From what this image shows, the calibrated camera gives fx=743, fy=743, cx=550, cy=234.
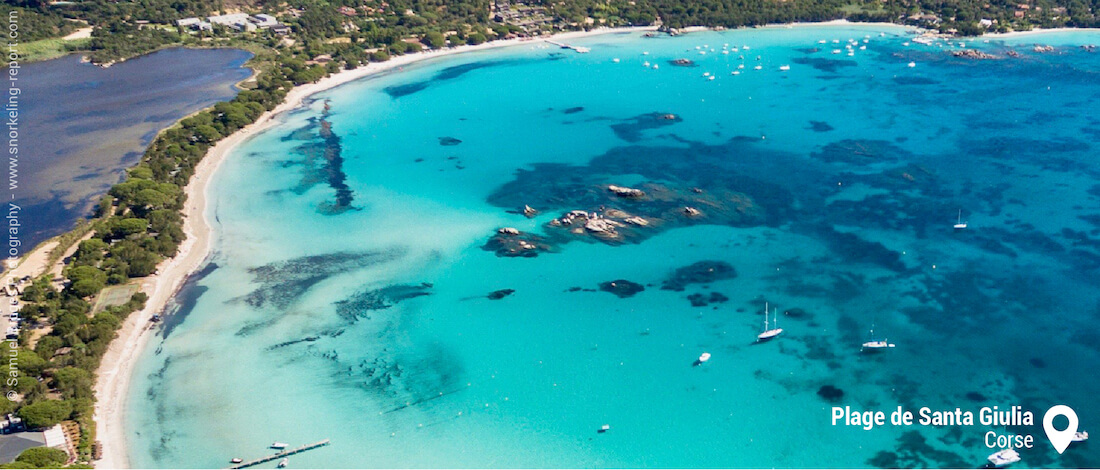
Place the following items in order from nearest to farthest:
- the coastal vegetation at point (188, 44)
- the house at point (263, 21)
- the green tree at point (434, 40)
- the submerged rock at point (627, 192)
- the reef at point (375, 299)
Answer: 1. the coastal vegetation at point (188, 44)
2. the reef at point (375, 299)
3. the submerged rock at point (627, 192)
4. the green tree at point (434, 40)
5. the house at point (263, 21)

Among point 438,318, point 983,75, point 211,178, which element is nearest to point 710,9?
point 983,75

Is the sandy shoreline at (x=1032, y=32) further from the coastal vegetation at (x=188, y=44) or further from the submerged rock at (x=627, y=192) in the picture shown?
the submerged rock at (x=627, y=192)

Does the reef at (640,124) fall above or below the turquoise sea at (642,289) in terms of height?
above

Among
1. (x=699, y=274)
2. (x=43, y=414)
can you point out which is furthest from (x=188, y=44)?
(x=699, y=274)

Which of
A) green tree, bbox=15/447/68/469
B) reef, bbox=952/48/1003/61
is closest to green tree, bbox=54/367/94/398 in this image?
green tree, bbox=15/447/68/469

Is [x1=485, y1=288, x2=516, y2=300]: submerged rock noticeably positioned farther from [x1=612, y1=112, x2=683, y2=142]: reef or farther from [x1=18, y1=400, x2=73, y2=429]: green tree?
[x1=612, y1=112, x2=683, y2=142]: reef

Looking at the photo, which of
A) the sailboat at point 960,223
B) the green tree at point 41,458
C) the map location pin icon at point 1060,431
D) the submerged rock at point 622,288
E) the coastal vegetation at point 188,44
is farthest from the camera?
the sailboat at point 960,223

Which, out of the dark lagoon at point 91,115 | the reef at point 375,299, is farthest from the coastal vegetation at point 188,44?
the reef at point 375,299

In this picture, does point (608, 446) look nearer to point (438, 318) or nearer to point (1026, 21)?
point (438, 318)
